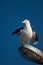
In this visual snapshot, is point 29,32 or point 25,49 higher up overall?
point 29,32

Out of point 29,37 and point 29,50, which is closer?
point 29,50

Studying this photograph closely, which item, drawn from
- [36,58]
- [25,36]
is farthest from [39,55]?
[25,36]

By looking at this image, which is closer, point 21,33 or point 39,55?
point 39,55

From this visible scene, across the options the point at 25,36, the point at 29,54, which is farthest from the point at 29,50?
the point at 25,36

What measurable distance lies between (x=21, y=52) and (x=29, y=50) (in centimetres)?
Answer: 3

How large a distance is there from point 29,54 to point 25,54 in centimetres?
2

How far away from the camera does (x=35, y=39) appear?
36.7 inches

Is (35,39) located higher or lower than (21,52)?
higher

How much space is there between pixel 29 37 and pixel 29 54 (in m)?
0.20

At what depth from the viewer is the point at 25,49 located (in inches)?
27.3

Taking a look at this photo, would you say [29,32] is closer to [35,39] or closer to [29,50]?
[35,39]

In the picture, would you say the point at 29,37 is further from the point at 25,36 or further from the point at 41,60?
the point at 41,60

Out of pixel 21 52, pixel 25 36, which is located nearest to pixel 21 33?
pixel 25 36

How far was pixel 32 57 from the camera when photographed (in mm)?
687
